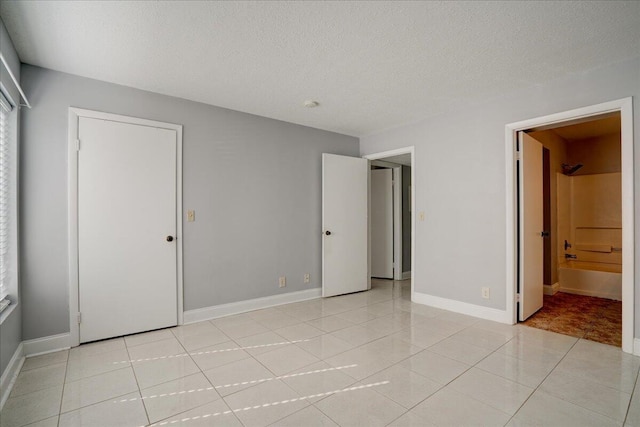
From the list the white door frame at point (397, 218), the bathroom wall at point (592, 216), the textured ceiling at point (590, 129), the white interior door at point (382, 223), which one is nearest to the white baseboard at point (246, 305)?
the white interior door at point (382, 223)

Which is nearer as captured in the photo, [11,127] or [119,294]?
[11,127]

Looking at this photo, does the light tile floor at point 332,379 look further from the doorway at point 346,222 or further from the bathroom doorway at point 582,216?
the bathroom doorway at point 582,216

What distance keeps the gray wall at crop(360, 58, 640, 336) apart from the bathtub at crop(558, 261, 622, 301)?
2.24 metres

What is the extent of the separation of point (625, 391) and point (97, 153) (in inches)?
174

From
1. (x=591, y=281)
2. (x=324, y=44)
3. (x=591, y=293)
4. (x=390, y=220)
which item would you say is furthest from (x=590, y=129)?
(x=324, y=44)

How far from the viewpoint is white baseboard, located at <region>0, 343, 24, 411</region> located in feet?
6.18

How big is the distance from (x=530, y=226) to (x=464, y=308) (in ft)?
3.84

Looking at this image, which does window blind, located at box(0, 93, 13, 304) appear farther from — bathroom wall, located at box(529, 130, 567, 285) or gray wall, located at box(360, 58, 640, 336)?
bathroom wall, located at box(529, 130, 567, 285)

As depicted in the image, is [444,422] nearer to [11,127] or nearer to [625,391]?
[625,391]

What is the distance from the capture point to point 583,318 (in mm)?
3320

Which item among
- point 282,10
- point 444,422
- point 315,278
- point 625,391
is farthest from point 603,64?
point 315,278

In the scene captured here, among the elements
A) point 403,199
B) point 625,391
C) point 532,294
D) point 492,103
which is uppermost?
point 492,103

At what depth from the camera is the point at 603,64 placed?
2.52 m

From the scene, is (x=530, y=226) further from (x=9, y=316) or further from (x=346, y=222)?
(x=9, y=316)
